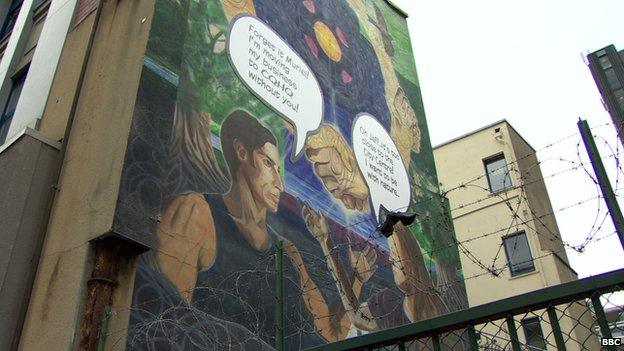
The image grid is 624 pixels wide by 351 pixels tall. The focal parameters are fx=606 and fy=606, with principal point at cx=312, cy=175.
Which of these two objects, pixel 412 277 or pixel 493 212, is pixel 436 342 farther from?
pixel 493 212

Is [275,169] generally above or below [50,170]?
above

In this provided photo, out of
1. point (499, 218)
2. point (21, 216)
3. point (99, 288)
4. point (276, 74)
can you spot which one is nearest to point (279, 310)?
point (99, 288)

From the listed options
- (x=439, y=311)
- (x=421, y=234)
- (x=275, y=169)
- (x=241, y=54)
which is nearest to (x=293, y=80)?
(x=241, y=54)

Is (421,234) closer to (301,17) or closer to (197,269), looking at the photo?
(301,17)

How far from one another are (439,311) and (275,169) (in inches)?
282

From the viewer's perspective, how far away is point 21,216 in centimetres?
984

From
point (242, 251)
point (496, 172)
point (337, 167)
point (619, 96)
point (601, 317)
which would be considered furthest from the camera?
point (619, 96)

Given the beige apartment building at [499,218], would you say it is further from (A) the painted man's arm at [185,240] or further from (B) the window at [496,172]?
(A) the painted man's arm at [185,240]

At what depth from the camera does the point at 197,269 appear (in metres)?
10.4

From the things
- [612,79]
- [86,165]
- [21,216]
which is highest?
[612,79]

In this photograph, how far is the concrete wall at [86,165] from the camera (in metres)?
8.76

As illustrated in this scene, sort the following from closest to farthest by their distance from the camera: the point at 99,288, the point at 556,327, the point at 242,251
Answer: the point at 556,327
the point at 99,288
the point at 242,251

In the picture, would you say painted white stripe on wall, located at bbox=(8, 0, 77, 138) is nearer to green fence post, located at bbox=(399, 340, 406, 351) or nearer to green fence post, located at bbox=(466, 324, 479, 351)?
green fence post, located at bbox=(399, 340, 406, 351)

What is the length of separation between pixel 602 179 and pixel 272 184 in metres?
8.93
